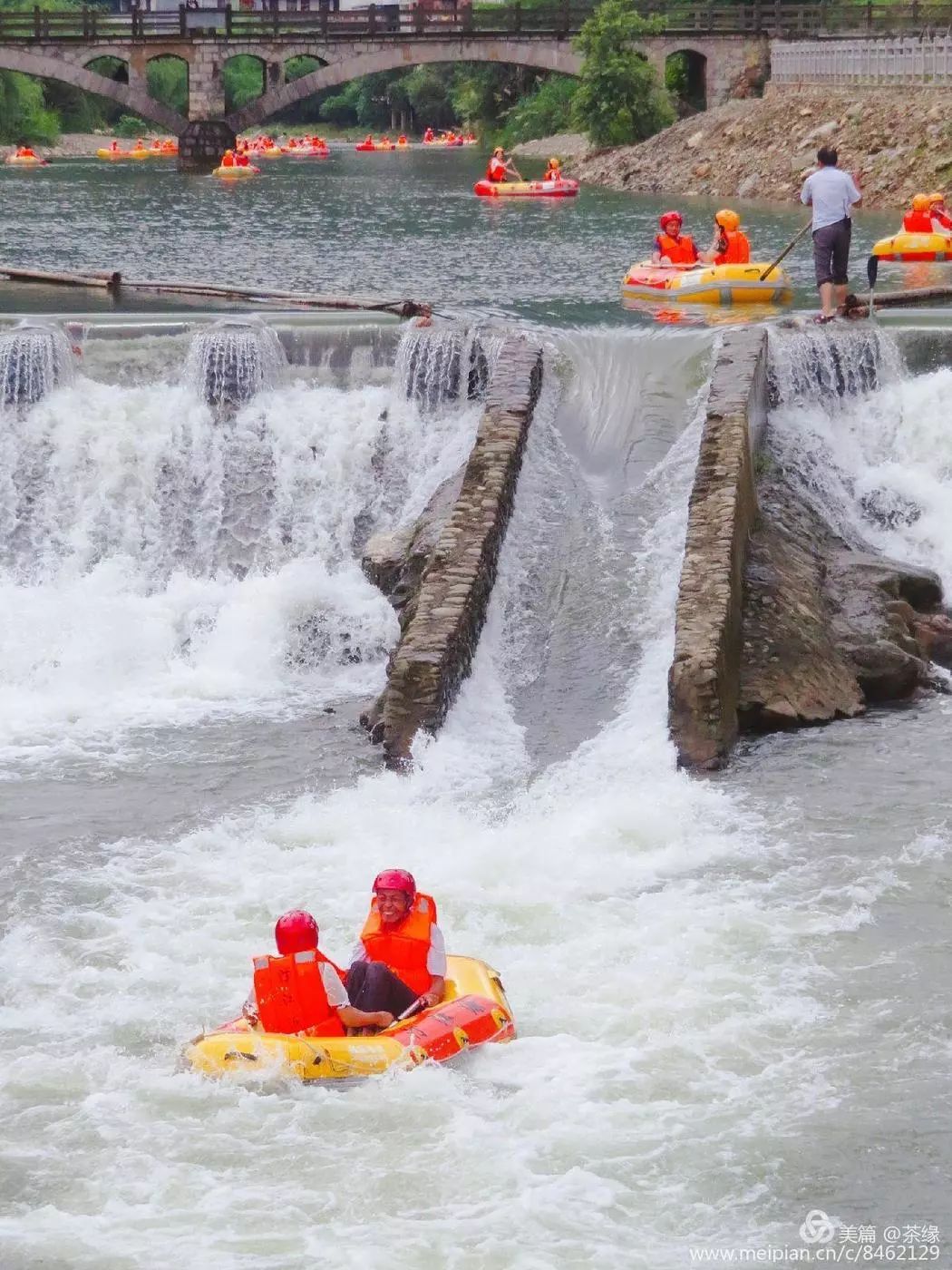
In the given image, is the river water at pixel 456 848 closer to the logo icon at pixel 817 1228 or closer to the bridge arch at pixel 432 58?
the logo icon at pixel 817 1228

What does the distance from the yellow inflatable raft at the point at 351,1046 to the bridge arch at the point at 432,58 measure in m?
54.3

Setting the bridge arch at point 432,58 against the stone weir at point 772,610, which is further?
the bridge arch at point 432,58

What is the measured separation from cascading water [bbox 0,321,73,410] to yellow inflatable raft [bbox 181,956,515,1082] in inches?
429

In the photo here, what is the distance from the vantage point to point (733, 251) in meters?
25.2

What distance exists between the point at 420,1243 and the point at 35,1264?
165 cm

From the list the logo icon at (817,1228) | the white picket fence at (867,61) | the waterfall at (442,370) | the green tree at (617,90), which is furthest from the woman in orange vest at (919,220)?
the green tree at (617,90)

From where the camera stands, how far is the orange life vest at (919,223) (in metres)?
30.0

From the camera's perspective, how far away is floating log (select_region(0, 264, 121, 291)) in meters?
24.8

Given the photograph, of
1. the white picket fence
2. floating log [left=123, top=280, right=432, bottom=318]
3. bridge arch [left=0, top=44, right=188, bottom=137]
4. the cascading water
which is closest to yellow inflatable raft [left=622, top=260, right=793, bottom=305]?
floating log [left=123, top=280, right=432, bottom=318]

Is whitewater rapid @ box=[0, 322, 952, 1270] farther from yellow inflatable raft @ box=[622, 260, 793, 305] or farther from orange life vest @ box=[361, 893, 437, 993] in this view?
yellow inflatable raft @ box=[622, 260, 793, 305]

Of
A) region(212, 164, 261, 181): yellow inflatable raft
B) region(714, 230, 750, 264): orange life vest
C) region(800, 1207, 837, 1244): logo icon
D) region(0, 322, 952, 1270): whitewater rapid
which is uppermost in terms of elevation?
region(212, 164, 261, 181): yellow inflatable raft

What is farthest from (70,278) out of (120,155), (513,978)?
(120,155)

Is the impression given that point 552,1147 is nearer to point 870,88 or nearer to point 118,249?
point 118,249

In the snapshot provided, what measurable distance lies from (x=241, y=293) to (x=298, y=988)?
14.8 metres
